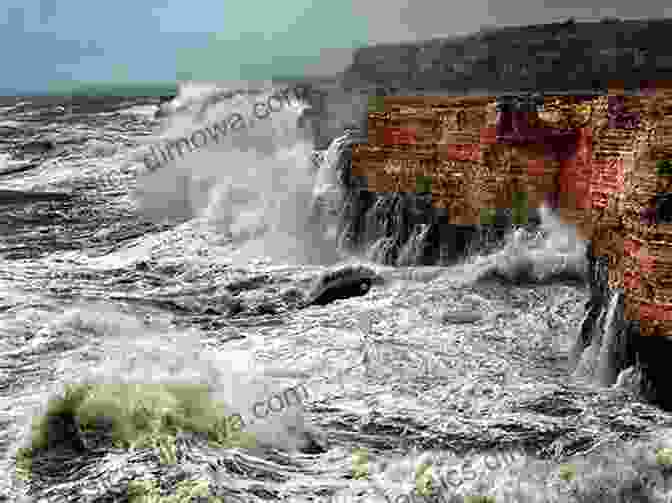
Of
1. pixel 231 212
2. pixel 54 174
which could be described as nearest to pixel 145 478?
pixel 231 212

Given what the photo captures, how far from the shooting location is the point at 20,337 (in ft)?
38.2

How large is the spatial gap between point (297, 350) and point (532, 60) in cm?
4458

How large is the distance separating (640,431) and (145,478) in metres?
5.02

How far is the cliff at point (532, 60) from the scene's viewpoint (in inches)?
1665

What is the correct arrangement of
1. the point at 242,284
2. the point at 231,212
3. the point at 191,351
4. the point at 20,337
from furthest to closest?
the point at 231,212
the point at 242,284
the point at 20,337
the point at 191,351

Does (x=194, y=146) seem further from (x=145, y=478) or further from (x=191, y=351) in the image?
(x=145, y=478)

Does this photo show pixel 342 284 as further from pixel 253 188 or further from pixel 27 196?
pixel 27 196

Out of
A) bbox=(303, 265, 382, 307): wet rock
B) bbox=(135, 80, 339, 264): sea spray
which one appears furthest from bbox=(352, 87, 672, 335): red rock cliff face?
bbox=(135, 80, 339, 264): sea spray

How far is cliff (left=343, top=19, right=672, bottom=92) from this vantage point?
42.3m

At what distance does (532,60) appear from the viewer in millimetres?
51312

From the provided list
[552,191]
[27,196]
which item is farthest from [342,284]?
[27,196]

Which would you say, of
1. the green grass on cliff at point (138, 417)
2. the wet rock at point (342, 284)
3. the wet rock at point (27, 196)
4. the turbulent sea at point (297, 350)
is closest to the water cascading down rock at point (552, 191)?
the turbulent sea at point (297, 350)

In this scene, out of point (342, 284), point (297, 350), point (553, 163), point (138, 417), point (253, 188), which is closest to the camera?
point (138, 417)

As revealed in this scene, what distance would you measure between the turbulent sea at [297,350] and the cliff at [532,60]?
26712 millimetres
